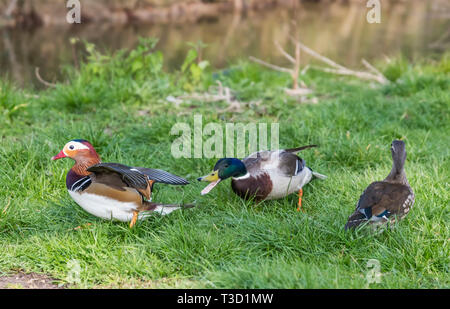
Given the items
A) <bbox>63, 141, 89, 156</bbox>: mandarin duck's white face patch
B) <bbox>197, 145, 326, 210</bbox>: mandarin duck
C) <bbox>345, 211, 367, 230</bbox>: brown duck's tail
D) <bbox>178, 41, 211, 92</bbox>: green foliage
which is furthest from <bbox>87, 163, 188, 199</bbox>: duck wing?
<bbox>178, 41, 211, 92</bbox>: green foliage

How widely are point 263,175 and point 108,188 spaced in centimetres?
97

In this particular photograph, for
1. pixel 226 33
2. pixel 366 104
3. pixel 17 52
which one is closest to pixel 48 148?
pixel 366 104

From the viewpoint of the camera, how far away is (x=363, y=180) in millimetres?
3670

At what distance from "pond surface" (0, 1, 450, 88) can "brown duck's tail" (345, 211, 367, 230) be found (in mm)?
3838

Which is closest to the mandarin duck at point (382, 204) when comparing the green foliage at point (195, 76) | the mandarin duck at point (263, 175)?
the mandarin duck at point (263, 175)

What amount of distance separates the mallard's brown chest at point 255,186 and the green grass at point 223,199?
0.10 m

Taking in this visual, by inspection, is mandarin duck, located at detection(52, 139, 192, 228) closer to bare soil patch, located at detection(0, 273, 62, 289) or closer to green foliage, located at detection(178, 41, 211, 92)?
bare soil patch, located at detection(0, 273, 62, 289)

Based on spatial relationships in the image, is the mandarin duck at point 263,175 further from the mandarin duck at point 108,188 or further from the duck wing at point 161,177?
the mandarin duck at point 108,188

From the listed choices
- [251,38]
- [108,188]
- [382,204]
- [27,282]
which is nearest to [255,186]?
[382,204]

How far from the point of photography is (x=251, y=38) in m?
12.7

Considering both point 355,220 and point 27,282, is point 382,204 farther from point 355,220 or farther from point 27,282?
point 27,282

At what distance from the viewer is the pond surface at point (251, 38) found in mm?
9664

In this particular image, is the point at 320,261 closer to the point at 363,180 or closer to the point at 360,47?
the point at 363,180

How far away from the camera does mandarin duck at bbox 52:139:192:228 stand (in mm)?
2920
